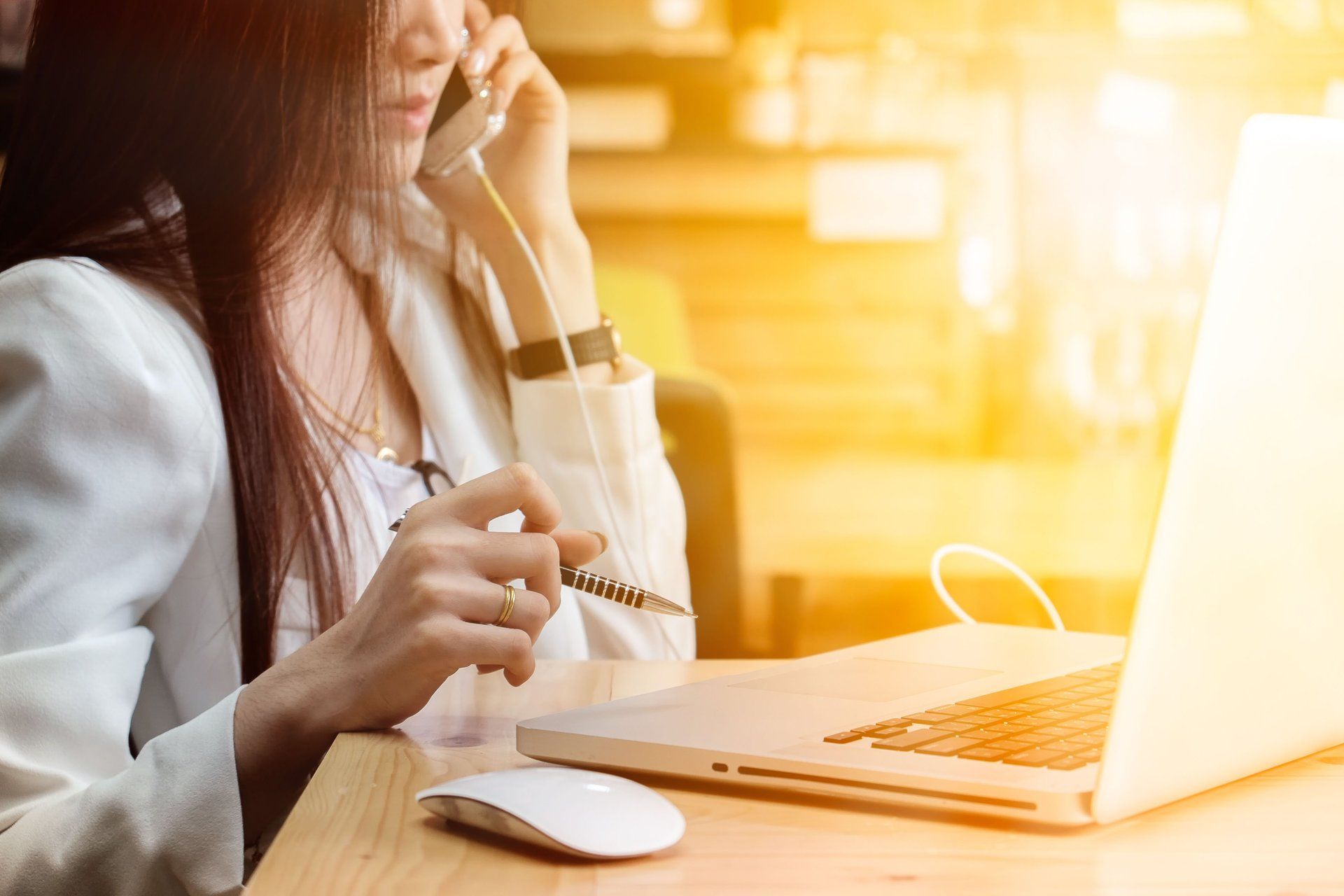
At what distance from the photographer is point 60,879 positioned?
54 cm

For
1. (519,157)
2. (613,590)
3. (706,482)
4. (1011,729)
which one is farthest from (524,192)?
(706,482)

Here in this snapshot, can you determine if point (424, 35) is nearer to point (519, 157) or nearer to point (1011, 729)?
point (519, 157)

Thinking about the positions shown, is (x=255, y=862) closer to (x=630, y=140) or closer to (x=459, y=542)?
(x=459, y=542)

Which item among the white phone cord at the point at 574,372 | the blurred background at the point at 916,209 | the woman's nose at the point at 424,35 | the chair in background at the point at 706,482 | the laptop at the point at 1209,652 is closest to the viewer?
the laptop at the point at 1209,652

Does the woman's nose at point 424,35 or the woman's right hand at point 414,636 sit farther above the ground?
the woman's nose at point 424,35

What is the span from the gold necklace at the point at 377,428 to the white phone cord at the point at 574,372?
16 centimetres

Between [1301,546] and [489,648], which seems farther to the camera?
[489,648]

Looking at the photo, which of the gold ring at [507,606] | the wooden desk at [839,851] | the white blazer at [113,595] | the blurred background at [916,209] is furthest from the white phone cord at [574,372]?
the blurred background at [916,209]

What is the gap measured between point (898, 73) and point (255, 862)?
132 inches

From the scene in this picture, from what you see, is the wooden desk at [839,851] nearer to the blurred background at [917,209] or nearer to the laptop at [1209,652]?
the laptop at [1209,652]

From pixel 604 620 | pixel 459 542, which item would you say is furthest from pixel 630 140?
pixel 459 542

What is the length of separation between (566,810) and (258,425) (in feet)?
1.54

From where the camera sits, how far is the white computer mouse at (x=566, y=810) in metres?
0.39

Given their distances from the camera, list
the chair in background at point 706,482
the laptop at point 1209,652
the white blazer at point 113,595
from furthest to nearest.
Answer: the chair in background at point 706,482, the white blazer at point 113,595, the laptop at point 1209,652
